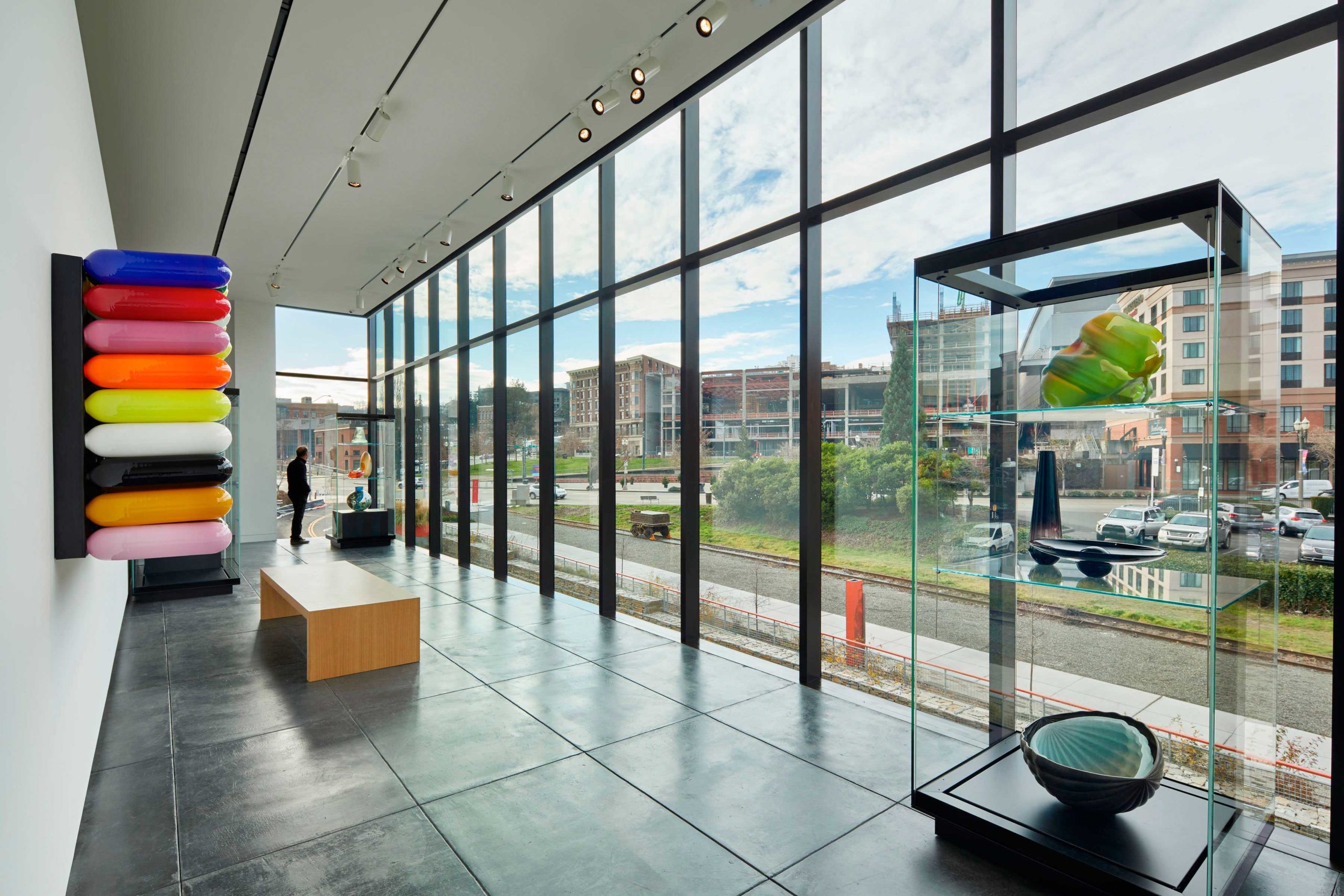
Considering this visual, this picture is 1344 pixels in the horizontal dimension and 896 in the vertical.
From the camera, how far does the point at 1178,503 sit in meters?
2.30

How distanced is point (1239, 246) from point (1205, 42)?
1.10m

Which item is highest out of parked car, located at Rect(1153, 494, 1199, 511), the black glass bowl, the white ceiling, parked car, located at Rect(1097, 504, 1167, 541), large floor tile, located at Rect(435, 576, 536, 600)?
the white ceiling

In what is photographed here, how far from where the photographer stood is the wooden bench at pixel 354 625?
444 cm

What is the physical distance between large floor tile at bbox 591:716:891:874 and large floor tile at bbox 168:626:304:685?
2900 mm

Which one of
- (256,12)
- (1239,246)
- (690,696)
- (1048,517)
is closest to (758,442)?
(690,696)

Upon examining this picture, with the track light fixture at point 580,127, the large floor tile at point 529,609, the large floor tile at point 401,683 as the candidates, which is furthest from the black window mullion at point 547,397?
the large floor tile at point 401,683

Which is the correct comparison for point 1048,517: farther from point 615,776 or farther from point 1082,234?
point 615,776

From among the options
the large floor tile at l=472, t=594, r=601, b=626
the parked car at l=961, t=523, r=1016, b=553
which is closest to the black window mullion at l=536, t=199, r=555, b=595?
the large floor tile at l=472, t=594, r=601, b=626

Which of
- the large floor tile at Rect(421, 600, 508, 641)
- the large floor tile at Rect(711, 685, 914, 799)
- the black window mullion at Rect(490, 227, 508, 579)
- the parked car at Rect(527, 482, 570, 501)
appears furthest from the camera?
the black window mullion at Rect(490, 227, 508, 579)

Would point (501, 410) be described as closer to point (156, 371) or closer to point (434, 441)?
point (434, 441)

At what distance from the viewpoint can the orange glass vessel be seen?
244 centimetres

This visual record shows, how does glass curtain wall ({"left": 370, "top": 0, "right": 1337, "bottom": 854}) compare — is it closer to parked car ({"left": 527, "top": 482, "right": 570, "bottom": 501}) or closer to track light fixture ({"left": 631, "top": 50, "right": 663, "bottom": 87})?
parked car ({"left": 527, "top": 482, "right": 570, "bottom": 501})

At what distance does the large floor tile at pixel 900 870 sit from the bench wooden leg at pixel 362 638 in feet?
10.7

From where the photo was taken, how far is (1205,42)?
2680 millimetres
